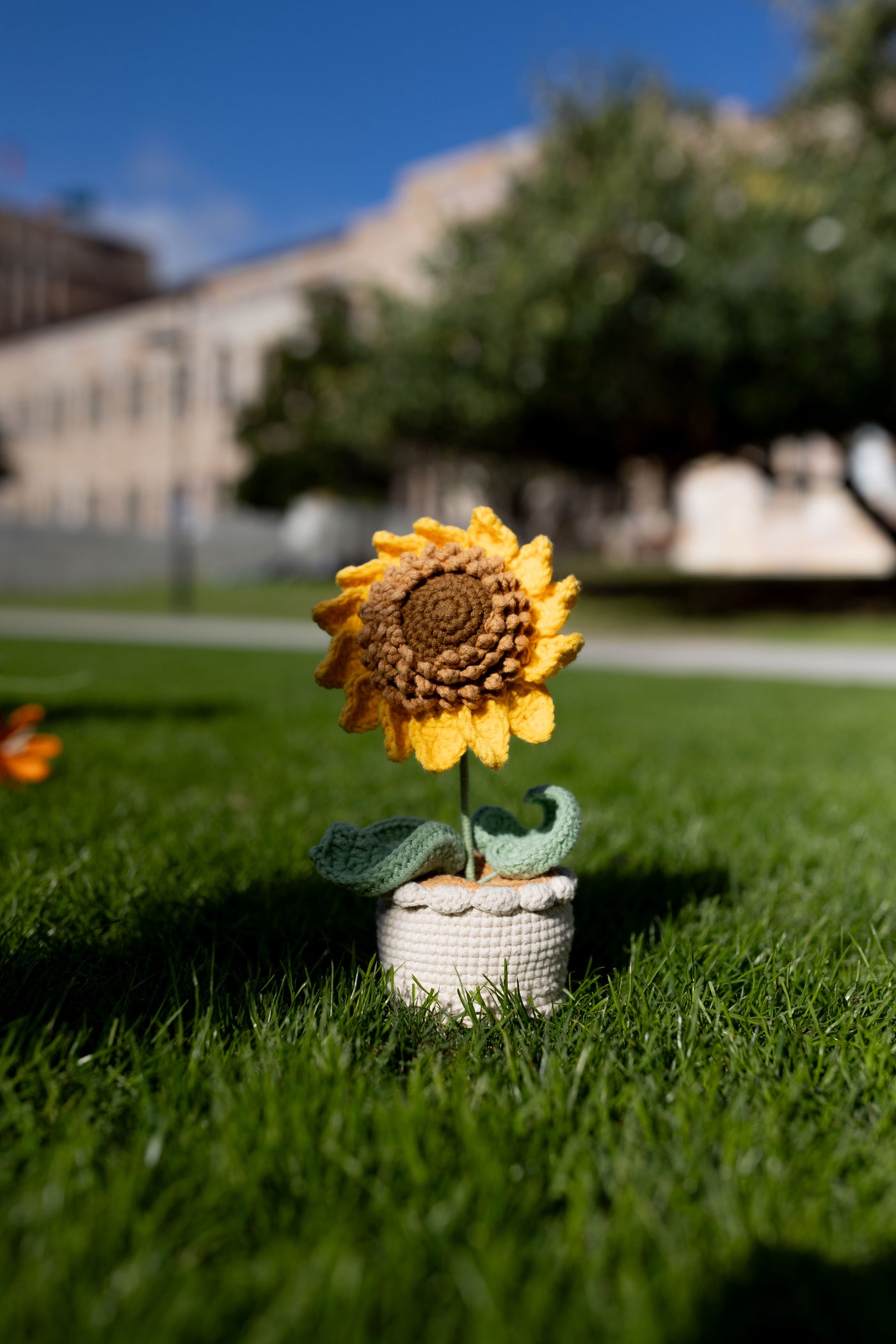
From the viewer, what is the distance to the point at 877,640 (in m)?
14.9

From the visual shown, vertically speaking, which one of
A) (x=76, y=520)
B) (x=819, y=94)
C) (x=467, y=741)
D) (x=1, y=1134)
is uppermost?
(x=819, y=94)

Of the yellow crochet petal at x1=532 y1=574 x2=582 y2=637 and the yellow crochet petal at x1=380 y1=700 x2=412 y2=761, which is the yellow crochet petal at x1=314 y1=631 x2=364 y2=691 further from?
the yellow crochet petal at x1=532 y1=574 x2=582 y2=637

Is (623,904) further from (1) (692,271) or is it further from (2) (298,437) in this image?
(2) (298,437)

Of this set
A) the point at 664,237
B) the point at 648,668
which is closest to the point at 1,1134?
the point at 648,668

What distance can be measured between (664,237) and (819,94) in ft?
10.2

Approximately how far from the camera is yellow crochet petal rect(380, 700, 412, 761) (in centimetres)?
191

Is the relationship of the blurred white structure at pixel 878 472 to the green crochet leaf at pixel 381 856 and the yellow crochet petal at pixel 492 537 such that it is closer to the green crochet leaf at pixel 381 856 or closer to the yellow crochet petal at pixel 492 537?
the yellow crochet petal at pixel 492 537

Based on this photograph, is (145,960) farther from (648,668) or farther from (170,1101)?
(648,668)

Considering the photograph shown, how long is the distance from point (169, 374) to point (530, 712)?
47277 millimetres

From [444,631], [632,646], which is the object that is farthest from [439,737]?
[632,646]

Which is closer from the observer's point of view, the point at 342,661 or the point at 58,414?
the point at 342,661

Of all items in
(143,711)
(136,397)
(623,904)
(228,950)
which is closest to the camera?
(228,950)

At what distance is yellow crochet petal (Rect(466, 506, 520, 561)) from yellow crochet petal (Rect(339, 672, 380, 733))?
1.11 ft

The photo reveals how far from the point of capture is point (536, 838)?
2.00 metres
